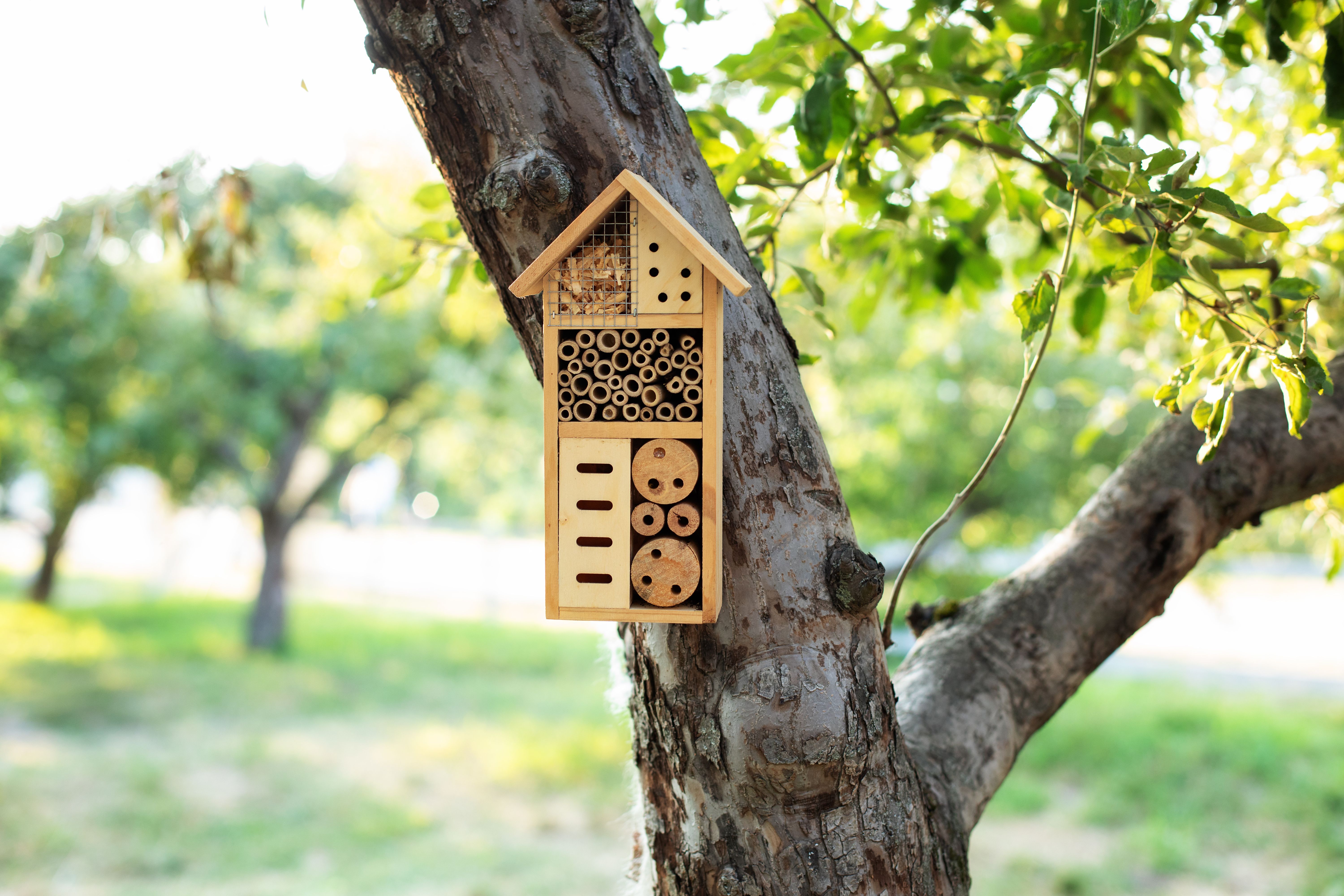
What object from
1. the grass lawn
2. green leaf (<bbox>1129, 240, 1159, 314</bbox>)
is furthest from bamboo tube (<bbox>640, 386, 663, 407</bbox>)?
the grass lawn

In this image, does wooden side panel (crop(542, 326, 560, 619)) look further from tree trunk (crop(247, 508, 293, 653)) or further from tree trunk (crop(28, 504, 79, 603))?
tree trunk (crop(28, 504, 79, 603))

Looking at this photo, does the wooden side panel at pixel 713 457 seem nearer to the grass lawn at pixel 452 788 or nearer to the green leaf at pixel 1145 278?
the green leaf at pixel 1145 278

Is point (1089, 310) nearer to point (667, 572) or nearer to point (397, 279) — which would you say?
point (667, 572)

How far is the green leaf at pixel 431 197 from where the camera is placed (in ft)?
5.52

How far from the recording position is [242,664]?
9766 millimetres

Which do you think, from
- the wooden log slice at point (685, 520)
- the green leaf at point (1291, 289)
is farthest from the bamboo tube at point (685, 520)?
the green leaf at point (1291, 289)

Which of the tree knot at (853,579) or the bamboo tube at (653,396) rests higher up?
the bamboo tube at (653,396)

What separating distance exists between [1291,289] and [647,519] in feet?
3.39

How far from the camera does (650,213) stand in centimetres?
119

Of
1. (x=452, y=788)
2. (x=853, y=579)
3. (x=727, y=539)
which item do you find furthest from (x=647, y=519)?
(x=452, y=788)

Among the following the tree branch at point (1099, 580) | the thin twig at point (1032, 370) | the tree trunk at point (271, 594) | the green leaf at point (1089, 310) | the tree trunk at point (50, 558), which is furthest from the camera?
the tree trunk at point (50, 558)

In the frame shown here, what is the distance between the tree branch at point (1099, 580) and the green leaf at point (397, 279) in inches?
45.8

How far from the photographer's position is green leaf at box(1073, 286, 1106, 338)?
6.40 feet

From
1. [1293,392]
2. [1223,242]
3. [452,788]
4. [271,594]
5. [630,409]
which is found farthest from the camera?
[271,594]
